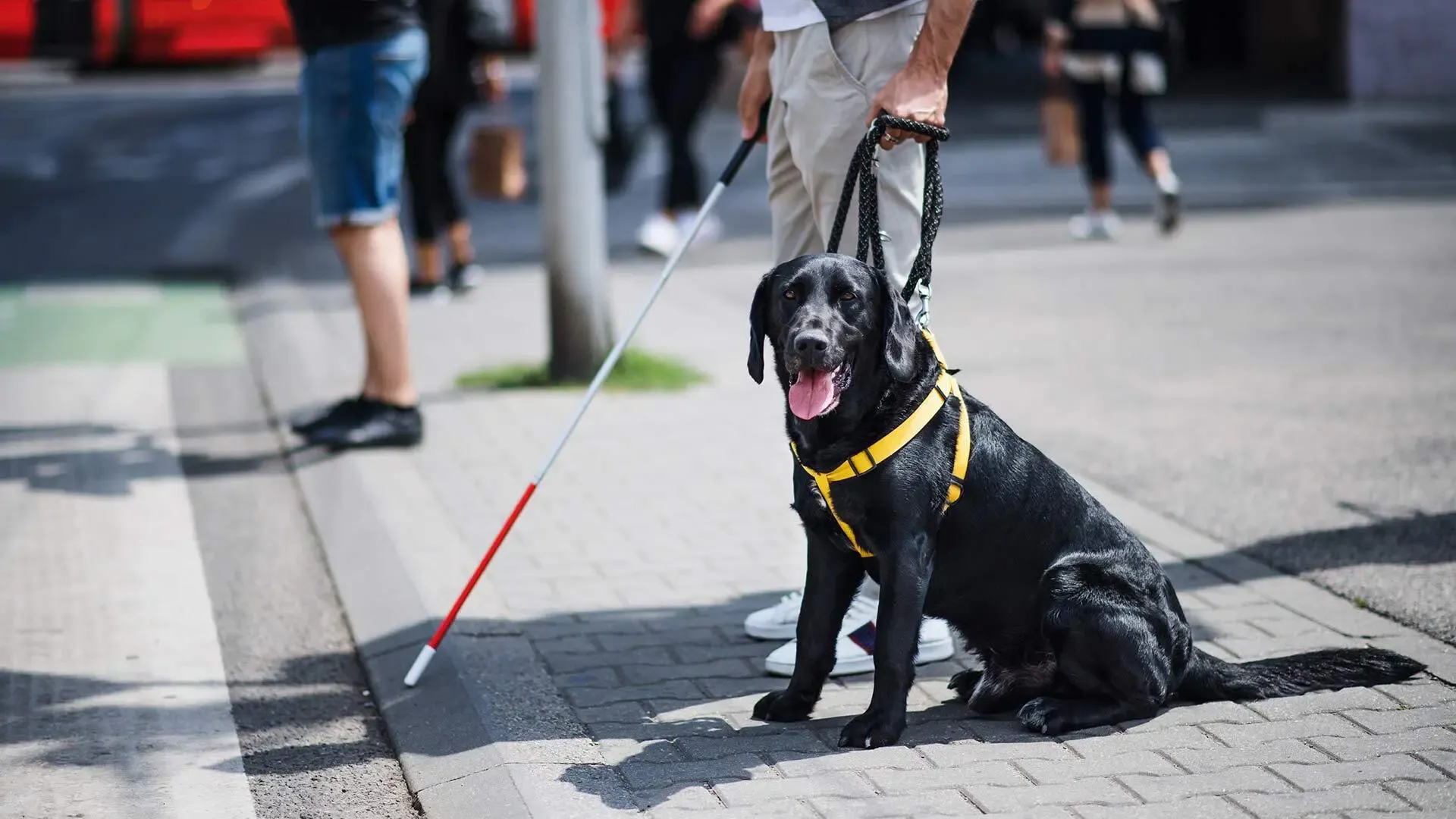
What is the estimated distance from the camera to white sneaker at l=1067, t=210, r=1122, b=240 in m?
11.6

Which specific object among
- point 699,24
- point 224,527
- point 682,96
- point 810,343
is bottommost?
point 224,527

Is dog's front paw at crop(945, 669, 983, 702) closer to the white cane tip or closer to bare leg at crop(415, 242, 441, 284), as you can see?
the white cane tip

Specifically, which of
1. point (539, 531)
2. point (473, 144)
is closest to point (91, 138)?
point (473, 144)

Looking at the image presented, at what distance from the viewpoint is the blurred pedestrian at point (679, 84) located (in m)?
10.8

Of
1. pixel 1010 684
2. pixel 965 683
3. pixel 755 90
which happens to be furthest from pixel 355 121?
pixel 1010 684

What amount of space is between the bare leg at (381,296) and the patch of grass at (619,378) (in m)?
1.07

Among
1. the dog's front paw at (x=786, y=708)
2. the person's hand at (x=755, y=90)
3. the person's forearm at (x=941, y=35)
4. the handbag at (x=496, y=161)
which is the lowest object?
the dog's front paw at (x=786, y=708)

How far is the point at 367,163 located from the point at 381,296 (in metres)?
0.50

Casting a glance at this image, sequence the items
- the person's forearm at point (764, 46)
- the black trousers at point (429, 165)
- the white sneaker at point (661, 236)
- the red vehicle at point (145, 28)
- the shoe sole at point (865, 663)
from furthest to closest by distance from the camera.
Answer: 1. the red vehicle at point (145, 28)
2. the white sneaker at point (661, 236)
3. the black trousers at point (429, 165)
4. the person's forearm at point (764, 46)
5. the shoe sole at point (865, 663)

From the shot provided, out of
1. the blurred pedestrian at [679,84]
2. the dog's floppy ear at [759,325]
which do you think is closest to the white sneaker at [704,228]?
the blurred pedestrian at [679,84]

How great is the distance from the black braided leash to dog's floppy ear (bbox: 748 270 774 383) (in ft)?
1.15

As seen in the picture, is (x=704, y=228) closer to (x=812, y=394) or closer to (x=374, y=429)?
(x=374, y=429)

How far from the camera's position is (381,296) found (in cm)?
670

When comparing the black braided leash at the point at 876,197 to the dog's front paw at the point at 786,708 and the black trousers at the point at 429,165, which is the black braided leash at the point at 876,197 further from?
the black trousers at the point at 429,165
